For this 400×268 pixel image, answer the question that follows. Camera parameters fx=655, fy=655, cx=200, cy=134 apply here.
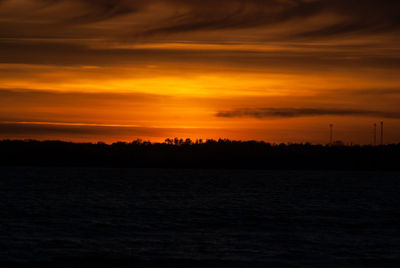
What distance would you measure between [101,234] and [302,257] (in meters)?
17.1

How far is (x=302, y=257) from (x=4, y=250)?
1789 centimetres

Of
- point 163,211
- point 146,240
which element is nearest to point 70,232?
point 146,240

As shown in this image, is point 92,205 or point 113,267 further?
point 92,205

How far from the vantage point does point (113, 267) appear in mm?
36219

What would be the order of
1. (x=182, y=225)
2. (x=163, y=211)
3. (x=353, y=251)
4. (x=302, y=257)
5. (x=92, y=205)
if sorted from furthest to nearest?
(x=92, y=205) → (x=163, y=211) → (x=182, y=225) → (x=353, y=251) → (x=302, y=257)

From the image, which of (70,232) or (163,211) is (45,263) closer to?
(70,232)

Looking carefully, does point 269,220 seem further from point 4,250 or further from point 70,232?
point 4,250

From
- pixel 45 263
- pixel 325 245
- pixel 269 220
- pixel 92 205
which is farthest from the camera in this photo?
pixel 92 205

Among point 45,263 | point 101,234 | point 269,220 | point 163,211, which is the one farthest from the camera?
point 163,211

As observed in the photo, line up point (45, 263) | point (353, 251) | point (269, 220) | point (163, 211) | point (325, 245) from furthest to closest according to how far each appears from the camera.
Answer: point (163, 211) → point (269, 220) → point (325, 245) → point (353, 251) → point (45, 263)

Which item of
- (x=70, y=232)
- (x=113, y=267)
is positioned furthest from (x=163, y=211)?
(x=113, y=267)

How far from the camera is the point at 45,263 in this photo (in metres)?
36.2

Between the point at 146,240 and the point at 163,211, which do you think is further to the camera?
the point at 163,211

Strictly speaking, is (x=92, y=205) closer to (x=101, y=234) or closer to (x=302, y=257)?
(x=101, y=234)
